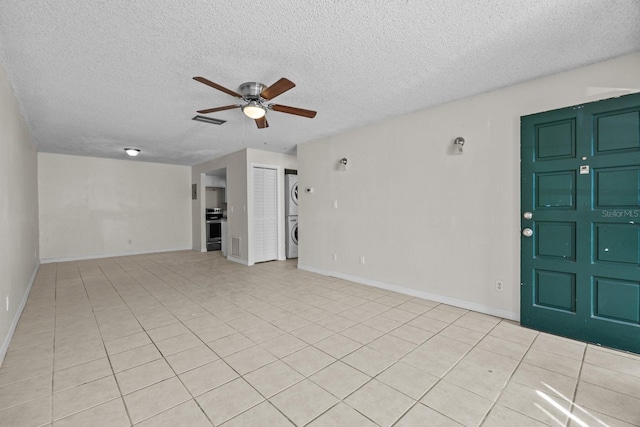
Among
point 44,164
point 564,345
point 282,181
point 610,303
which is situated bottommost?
point 564,345

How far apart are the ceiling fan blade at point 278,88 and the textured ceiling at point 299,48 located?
0.62 feet

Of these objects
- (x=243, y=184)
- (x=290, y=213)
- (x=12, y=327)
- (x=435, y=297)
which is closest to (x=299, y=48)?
(x=435, y=297)

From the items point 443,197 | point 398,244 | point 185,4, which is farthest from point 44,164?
point 443,197

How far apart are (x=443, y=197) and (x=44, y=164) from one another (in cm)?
806

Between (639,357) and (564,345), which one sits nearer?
(639,357)

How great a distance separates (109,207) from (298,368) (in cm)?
715

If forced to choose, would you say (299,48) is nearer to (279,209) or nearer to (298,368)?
(298,368)

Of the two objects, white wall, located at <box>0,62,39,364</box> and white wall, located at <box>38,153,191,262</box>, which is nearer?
white wall, located at <box>0,62,39,364</box>

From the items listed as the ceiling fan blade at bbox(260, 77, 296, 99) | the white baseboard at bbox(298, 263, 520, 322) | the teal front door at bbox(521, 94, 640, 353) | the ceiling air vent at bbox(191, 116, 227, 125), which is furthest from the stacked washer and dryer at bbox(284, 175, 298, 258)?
the teal front door at bbox(521, 94, 640, 353)

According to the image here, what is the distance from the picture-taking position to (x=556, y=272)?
2740 mm

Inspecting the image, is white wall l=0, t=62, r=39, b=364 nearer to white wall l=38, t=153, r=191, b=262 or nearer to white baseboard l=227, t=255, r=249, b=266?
white baseboard l=227, t=255, r=249, b=266

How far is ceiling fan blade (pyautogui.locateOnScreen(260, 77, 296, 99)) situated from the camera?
2317 mm

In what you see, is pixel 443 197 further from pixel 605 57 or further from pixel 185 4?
pixel 185 4

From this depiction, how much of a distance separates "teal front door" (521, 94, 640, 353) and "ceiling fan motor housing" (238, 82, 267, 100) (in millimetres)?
2643
